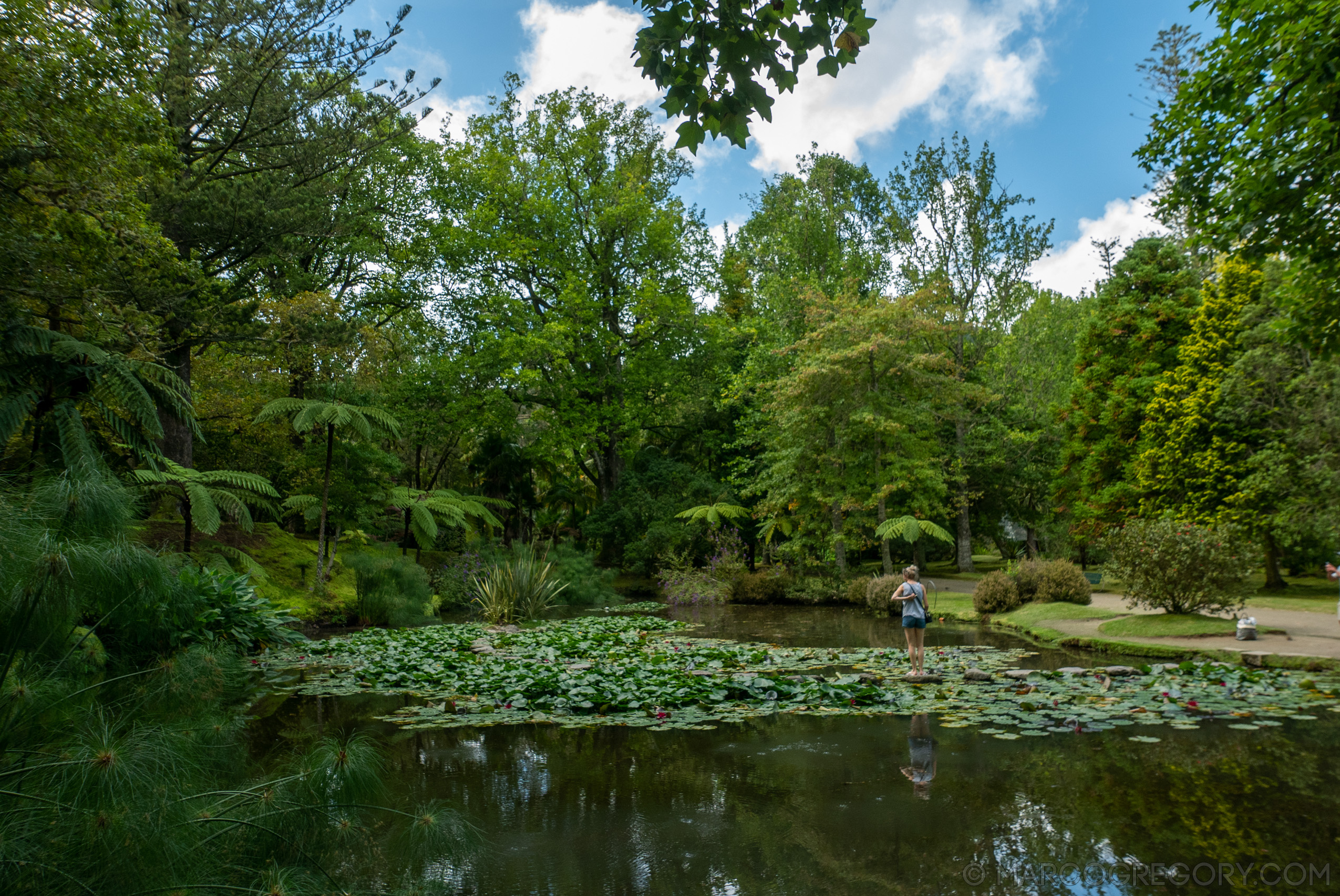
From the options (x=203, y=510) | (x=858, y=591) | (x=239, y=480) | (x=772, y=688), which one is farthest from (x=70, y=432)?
(x=858, y=591)

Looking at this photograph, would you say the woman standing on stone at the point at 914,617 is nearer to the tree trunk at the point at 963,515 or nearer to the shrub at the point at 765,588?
the shrub at the point at 765,588

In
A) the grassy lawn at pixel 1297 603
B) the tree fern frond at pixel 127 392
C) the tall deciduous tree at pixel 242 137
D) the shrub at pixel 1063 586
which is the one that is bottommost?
the grassy lawn at pixel 1297 603

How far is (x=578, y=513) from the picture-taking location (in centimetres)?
2814

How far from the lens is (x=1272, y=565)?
1608 centimetres

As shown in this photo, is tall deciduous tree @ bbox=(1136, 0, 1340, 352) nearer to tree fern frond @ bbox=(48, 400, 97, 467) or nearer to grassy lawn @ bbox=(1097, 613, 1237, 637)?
grassy lawn @ bbox=(1097, 613, 1237, 637)

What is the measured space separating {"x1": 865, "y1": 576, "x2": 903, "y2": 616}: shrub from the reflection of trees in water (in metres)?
9.27

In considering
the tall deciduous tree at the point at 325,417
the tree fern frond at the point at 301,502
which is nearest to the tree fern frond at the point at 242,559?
the tall deciduous tree at the point at 325,417

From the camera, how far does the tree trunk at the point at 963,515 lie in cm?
2088

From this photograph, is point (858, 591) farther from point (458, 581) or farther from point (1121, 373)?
point (1121, 373)

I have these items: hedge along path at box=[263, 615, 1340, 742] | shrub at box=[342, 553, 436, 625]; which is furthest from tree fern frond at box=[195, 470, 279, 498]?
hedge along path at box=[263, 615, 1340, 742]

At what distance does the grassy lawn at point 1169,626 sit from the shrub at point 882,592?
4.78 m

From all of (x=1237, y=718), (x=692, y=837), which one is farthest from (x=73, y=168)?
(x=1237, y=718)

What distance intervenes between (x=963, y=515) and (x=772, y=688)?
55.2 feet

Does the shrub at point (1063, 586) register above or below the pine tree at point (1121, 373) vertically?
below
